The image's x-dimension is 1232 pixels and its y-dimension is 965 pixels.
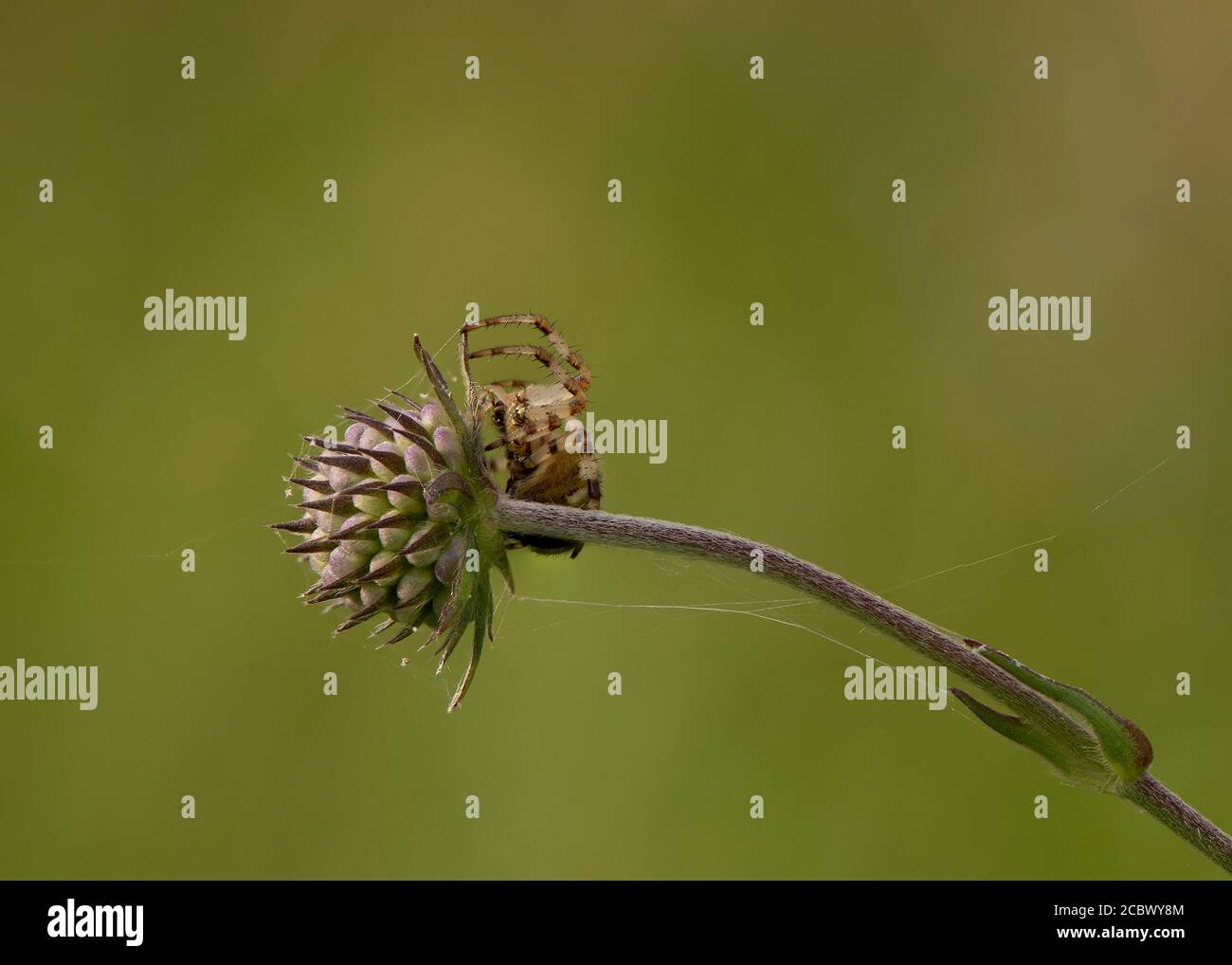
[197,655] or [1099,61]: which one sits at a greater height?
[1099,61]

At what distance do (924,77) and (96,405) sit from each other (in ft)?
21.6

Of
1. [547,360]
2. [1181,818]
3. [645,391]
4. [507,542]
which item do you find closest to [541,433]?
[547,360]

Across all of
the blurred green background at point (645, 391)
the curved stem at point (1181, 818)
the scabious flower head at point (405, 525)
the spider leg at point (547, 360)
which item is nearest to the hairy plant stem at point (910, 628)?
the curved stem at point (1181, 818)

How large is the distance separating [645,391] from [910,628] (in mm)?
5100

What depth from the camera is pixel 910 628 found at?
3.12 m

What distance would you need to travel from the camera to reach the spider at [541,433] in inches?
152

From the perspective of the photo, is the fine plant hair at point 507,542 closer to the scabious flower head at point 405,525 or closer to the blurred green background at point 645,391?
the scabious flower head at point 405,525

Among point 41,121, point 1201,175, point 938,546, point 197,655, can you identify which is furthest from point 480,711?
point 1201,175

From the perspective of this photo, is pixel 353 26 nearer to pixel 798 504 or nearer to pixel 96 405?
pixel 96 405

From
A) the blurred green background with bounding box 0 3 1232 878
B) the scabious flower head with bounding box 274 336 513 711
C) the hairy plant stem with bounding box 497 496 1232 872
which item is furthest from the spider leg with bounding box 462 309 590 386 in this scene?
the blurred green background with bounding box 0 3 1232 878

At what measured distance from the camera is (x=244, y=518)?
300 inches

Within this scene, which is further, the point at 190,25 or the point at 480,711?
the point at 190,25

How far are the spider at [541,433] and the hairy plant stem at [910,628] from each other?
0.41 metres

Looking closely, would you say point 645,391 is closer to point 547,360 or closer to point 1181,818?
point 547,360
